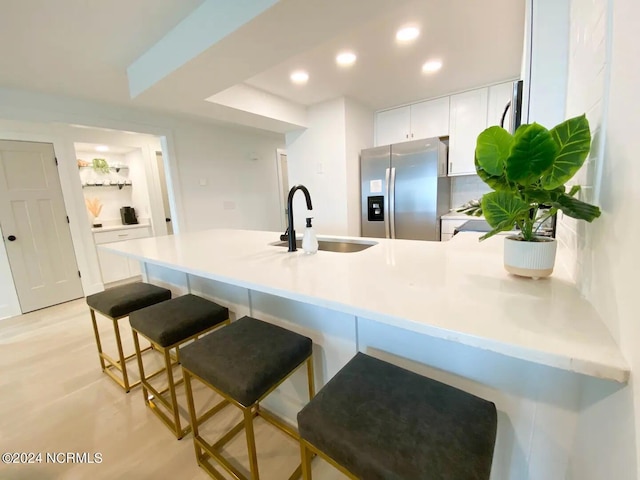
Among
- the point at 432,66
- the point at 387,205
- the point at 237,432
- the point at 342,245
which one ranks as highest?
the point at 432,66

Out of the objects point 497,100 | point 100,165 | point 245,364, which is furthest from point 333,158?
point 100,165

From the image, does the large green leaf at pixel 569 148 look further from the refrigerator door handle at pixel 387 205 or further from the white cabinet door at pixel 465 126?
the white cabinet door at pixel 465 126

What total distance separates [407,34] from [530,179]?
195 cm

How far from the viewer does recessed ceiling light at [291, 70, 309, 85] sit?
2.53 metres

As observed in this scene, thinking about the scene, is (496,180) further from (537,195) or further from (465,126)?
(465,126)

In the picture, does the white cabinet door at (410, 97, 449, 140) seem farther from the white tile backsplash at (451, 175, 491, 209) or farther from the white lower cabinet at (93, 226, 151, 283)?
the white lower cabinet at (93, 226, 151, 283)

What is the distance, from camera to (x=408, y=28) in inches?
74.9

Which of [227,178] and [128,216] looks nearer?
[227,178]

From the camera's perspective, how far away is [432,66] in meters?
2.48

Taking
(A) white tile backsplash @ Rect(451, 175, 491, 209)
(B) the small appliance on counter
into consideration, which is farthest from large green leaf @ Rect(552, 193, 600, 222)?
(B) the small appliance on counter

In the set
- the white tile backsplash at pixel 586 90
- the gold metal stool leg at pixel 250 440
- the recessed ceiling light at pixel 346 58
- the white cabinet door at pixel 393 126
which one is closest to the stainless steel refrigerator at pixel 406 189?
the white cabinet door at pixel 393 126

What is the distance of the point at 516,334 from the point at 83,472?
1871mm

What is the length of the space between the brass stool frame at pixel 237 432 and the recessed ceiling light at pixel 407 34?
2281mm

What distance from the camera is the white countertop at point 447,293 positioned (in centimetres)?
50
